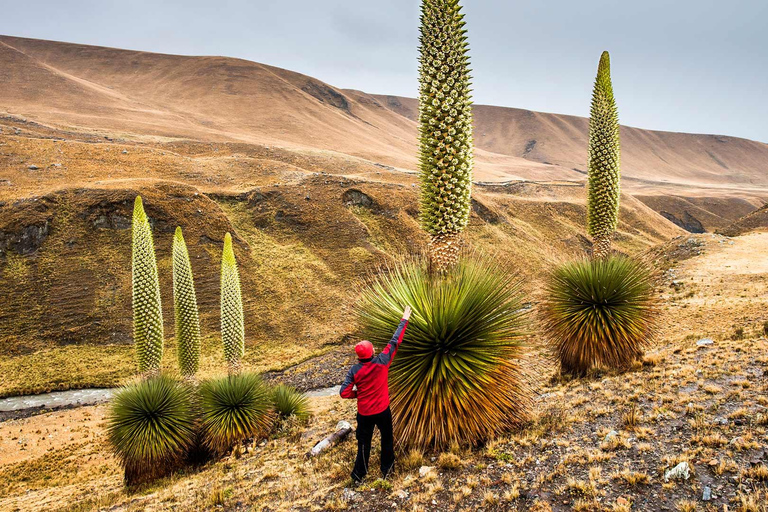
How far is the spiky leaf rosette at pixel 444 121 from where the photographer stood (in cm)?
530

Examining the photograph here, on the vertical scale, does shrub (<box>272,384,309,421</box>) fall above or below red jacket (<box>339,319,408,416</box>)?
below

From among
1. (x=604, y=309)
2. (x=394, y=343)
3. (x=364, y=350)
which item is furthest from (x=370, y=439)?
(x=604, y=309)

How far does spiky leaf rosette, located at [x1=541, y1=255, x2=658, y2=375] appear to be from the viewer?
8867 millimetres

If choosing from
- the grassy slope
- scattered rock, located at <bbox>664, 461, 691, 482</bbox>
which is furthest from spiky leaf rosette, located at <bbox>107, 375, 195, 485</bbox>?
scattered rock, located at <bbox>664, 461, 691, 482</bbox>

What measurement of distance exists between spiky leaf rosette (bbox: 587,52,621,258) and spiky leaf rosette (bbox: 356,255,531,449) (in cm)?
386

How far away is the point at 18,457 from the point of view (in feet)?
51.0

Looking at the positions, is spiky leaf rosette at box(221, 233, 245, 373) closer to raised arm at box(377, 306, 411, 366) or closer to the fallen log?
the fallen log

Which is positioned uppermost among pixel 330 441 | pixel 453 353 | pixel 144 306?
pixel 453 353

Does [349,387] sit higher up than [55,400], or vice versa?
[349,387]

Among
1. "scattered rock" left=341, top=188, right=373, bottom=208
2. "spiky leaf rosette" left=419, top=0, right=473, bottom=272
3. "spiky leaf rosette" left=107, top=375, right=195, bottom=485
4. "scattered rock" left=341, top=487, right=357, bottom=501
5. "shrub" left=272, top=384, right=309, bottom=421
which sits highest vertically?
"spiky leaf rosette" left=419, top=0, right=473, bottom=272

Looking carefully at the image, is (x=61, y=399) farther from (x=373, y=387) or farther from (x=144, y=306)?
(x=373, y=387)

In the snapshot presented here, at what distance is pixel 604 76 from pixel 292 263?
→ 3534 cm

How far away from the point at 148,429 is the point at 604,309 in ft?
35.8

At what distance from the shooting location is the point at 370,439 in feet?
19.7
